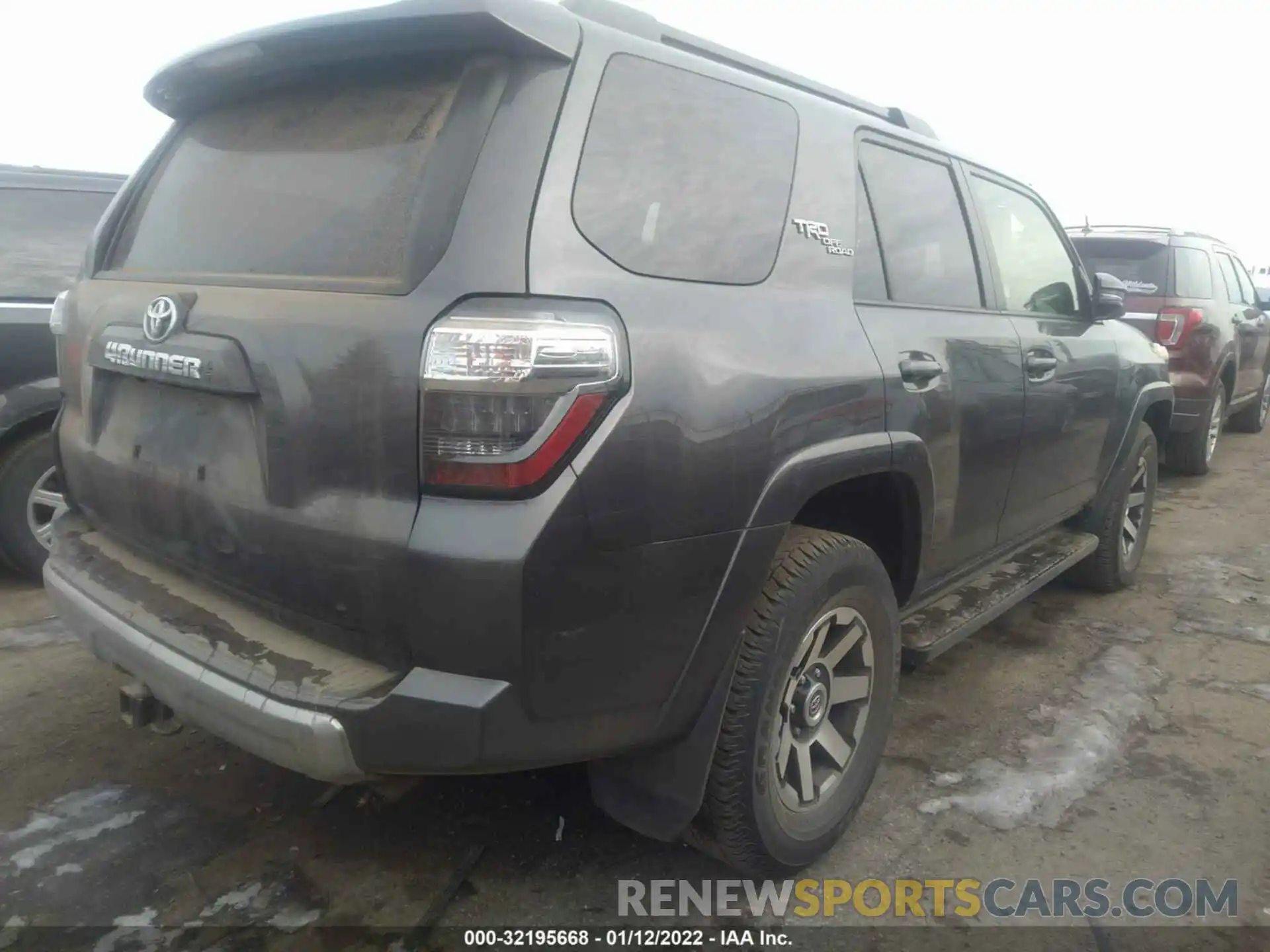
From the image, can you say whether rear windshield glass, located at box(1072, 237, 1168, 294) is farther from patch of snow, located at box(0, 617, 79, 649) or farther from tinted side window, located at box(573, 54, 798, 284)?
patch of snow, located at box(0, 617, 79, 649)

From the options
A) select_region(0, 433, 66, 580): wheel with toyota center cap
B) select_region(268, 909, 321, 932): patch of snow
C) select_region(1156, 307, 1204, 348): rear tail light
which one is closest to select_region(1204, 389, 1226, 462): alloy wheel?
select_region(1156, 307, 1204, 348): rear tail light

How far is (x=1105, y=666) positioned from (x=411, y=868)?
2867 millimetres

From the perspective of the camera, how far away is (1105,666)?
3.76m

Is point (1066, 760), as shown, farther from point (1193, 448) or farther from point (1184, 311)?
point (1193, 448)

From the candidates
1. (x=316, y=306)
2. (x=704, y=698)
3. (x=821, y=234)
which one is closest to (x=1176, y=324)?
(x=821, y=234)

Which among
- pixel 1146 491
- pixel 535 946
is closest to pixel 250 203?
pixel 535 946

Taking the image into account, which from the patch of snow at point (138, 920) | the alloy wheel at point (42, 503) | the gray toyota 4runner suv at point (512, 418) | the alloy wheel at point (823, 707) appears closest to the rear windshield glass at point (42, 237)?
the alloy wheel at point (42, 503)

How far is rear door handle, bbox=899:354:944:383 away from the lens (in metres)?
2.48

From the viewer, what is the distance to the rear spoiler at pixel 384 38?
1.71 meters

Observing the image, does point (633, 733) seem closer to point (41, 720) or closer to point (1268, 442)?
point (41, 720)

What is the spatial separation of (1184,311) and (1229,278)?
1.61 metres

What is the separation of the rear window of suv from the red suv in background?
5970mm

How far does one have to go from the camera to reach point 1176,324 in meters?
6.69

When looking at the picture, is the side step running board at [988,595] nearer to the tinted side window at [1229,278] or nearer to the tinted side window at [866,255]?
the tinted side window at [866,255]
